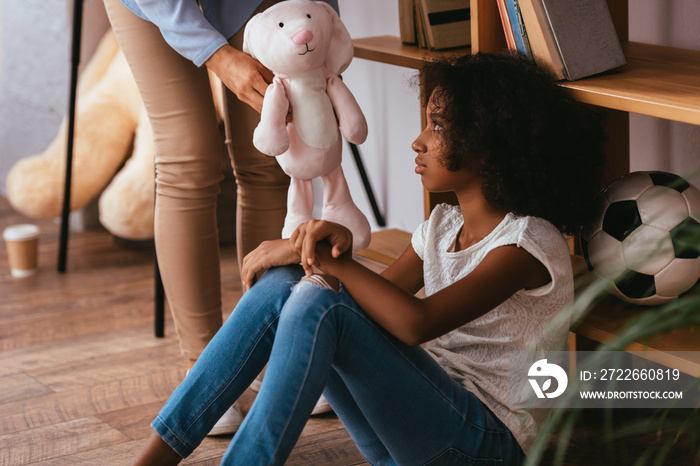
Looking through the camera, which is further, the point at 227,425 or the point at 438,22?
the point at 438,22

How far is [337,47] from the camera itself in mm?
1292

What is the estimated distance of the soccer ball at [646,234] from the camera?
1.15 m

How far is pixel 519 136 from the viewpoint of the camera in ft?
3.73

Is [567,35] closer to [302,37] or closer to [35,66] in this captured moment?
[302,37]

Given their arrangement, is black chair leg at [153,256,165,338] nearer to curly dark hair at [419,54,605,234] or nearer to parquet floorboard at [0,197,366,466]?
parquet floorboard at [0,197,366,466]

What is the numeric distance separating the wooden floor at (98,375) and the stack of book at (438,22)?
2.34 ft

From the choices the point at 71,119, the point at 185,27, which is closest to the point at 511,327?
the point at 185,27

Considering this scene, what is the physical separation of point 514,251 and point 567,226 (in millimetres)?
167

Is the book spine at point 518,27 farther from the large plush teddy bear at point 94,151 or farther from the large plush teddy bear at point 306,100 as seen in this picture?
the large plush teddy bear at point 94,151

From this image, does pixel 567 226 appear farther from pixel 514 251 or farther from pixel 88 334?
pixel 88 334

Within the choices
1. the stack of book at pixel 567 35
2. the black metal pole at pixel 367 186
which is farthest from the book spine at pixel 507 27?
the black metal pole at pixel 367 186

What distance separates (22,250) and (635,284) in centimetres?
181

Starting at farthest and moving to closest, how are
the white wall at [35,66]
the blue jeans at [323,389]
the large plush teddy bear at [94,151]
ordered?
the white wall at [35,66] → the large plush teddy bear at [94,151] → the blue jeans at [323,389]

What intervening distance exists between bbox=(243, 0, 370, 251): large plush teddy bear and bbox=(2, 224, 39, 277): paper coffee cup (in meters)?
1.35
